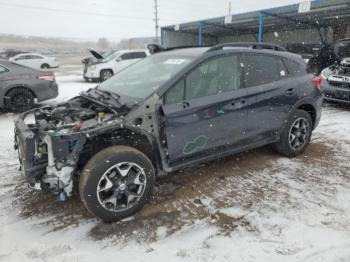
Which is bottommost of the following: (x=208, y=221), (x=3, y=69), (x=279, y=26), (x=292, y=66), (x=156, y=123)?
(x=208, y=221)

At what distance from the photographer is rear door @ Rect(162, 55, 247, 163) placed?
10.9ft

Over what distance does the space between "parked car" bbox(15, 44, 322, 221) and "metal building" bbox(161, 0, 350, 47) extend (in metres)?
10.6

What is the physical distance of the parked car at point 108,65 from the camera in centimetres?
1416

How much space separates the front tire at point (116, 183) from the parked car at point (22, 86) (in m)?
5.71

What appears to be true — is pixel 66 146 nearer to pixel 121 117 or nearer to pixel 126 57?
pixel 121 117

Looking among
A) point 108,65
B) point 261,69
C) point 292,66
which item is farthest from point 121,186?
point 108,65

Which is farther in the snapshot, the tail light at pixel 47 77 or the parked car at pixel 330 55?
the parked car at pixel 330 55

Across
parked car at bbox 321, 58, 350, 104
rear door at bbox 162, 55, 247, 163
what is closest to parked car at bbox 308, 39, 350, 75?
parked car at bbox 321, 58, 350, 104

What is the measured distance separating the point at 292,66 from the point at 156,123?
2.47m

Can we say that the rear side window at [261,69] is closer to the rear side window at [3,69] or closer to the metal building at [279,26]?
the rear side window at [3,69]

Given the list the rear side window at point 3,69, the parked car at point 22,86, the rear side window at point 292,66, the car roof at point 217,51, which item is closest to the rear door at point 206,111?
the car roof at point 217,51

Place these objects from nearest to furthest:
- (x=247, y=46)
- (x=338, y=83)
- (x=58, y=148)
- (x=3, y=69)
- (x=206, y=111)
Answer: (x=58, y=148) → (x=206, y=111) → (x=247, y=46) → (x=3, y=69) → (x=338, y=83)

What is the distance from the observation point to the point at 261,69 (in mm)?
4133

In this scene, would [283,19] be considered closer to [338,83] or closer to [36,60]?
[338,83]
